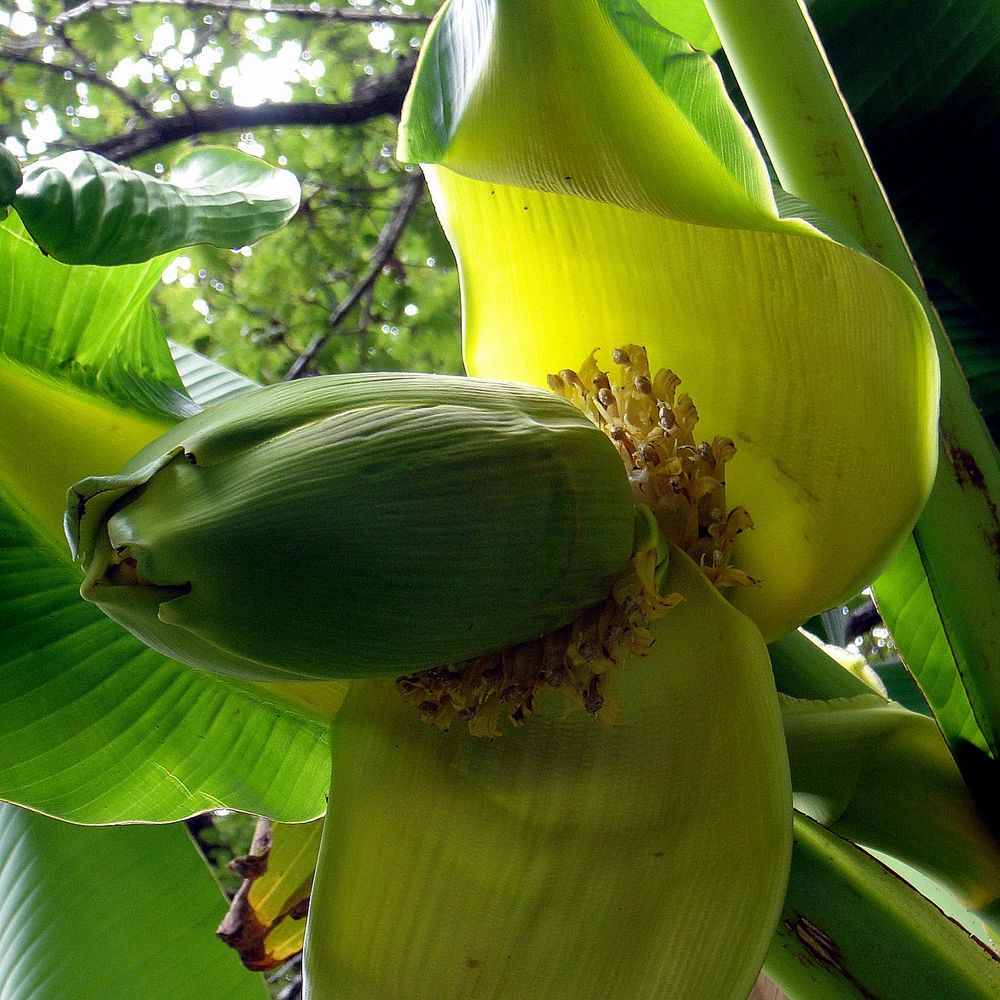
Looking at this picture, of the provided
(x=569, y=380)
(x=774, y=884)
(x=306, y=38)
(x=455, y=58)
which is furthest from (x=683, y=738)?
(x=306, y=38)

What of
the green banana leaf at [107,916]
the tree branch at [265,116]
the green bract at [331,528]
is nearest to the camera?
→ the green bract at [331,528]

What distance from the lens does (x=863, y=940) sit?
1.33ft

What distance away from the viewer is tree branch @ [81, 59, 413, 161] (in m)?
1.33

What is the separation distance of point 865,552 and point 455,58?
10.2 inches

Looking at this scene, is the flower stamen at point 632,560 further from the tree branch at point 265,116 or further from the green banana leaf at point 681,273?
the tree branch at point 265,116

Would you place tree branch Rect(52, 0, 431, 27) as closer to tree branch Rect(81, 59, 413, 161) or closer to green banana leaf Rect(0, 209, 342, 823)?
tree branch Rect(81, 59, 413, 161)

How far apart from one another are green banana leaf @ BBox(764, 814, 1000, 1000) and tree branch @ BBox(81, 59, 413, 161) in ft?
3.81

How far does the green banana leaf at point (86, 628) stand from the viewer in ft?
1.33

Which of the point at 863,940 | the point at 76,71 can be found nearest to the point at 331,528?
the point at 863,940

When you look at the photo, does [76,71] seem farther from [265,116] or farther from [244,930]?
[244,930]

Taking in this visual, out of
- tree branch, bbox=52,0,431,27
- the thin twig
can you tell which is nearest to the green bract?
tree branch, bbox=52,0,431,27

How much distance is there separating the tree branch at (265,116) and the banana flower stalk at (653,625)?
3.31ft

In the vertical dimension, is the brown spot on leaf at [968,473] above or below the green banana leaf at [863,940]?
above

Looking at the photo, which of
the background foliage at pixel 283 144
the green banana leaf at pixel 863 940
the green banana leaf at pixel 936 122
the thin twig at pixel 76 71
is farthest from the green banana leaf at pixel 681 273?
the thin twig at pixel 76 71
